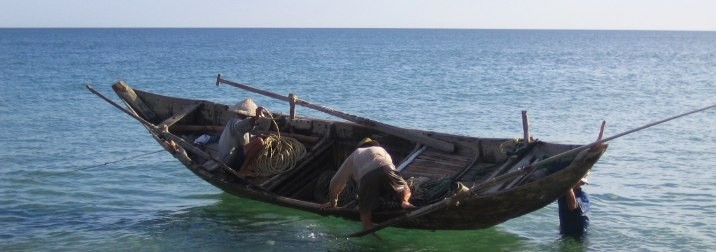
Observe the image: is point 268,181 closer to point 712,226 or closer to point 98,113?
point 712,226

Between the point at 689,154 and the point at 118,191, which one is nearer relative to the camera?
the point at 118,191

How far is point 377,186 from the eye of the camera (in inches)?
335

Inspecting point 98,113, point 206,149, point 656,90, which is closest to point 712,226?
point 206,149

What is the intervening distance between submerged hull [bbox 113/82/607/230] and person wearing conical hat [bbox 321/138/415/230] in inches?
5.7

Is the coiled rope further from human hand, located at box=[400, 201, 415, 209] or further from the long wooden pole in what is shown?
human hand, located at box=[400, 201, 415, 209]

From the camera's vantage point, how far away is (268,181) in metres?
10.3

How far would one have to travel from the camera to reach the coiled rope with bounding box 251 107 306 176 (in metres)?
10.5

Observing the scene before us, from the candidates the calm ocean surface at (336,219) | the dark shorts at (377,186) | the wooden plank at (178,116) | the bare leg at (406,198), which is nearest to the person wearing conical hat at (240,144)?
the calm ocean surface at (336,219)

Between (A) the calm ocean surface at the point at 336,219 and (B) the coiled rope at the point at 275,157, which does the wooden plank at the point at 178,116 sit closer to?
(A) the calm ocean surface at the point at 336,219

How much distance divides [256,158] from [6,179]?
502 centimetres

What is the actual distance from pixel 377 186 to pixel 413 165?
1199 mm

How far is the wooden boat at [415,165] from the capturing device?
25.7ft

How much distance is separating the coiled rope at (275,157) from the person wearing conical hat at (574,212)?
3.15 metres

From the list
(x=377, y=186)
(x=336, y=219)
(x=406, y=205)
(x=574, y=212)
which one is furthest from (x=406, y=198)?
A: (x=336, y=219)
